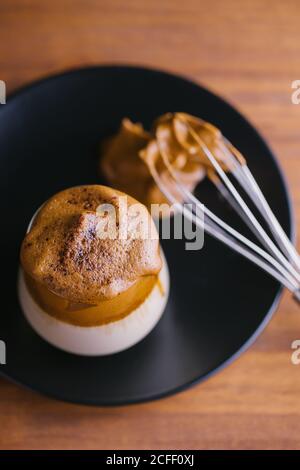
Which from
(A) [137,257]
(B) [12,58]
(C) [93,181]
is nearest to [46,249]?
(A) [137,257]

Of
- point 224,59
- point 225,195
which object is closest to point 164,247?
point 225,195

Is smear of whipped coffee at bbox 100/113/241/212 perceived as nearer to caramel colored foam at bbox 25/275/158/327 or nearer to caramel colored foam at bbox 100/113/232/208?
caramel colored foam at bbox 100/113/232/208

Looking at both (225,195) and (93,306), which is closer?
(93,306)

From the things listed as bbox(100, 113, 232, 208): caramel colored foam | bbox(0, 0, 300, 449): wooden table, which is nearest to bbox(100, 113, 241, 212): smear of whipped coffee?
bbox(100, 113, 232, 208): caramel colored foam

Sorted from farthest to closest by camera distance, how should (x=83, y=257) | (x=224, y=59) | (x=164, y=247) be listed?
(x=224, y=59), (x=164, y=247), (x=83, y=257)

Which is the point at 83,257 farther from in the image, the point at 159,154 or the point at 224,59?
the point at 224,59

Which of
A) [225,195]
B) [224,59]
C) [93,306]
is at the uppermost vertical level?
[224,59]
